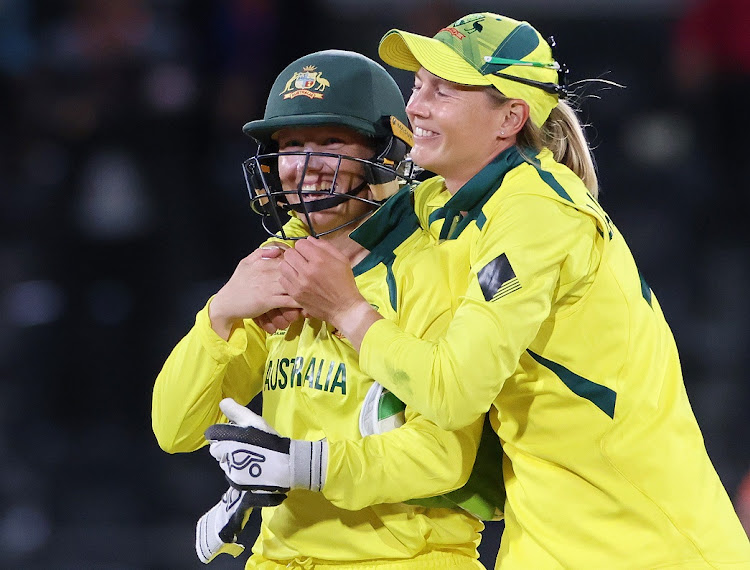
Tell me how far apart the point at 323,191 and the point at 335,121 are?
135 millimetres

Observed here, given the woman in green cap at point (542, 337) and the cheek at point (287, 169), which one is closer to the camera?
the woman in green cap at point (542, 337)

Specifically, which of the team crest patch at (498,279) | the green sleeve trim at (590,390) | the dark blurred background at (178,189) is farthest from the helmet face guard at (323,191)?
the dark blurred background at (178,189)

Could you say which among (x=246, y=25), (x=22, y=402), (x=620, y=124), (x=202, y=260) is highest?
(x=246, y=25)

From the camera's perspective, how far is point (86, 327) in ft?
14.2

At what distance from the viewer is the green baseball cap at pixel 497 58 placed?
6.12 feet

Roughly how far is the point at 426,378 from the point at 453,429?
0.40 ft

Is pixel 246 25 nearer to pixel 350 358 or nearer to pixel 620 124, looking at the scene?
pixel 620 124

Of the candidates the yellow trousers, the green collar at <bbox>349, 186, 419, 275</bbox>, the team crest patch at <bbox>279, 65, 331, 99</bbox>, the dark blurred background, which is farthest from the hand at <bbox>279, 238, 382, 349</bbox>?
the dark blurred background

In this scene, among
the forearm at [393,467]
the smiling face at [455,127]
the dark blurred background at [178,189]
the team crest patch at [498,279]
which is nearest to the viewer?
the team crest patch at [498,279]

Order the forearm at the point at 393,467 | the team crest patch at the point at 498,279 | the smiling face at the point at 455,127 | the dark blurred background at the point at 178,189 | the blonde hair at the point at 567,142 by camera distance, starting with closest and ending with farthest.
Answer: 1. the team crest patch at the point at 498,279
2. the forearm at the point at 393,467
3. the smiling face at the point at 455,127
4. the blonde hair at the point at 567,142
5. the dark blurred background at the point at 178,189

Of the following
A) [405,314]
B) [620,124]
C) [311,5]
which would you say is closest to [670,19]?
Answer: [620,124]

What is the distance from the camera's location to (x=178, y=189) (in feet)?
15.0

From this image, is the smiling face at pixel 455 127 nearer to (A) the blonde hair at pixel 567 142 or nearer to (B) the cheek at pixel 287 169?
(A) the blonde hair at pixel 567 142

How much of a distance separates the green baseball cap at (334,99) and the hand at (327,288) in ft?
0.86
